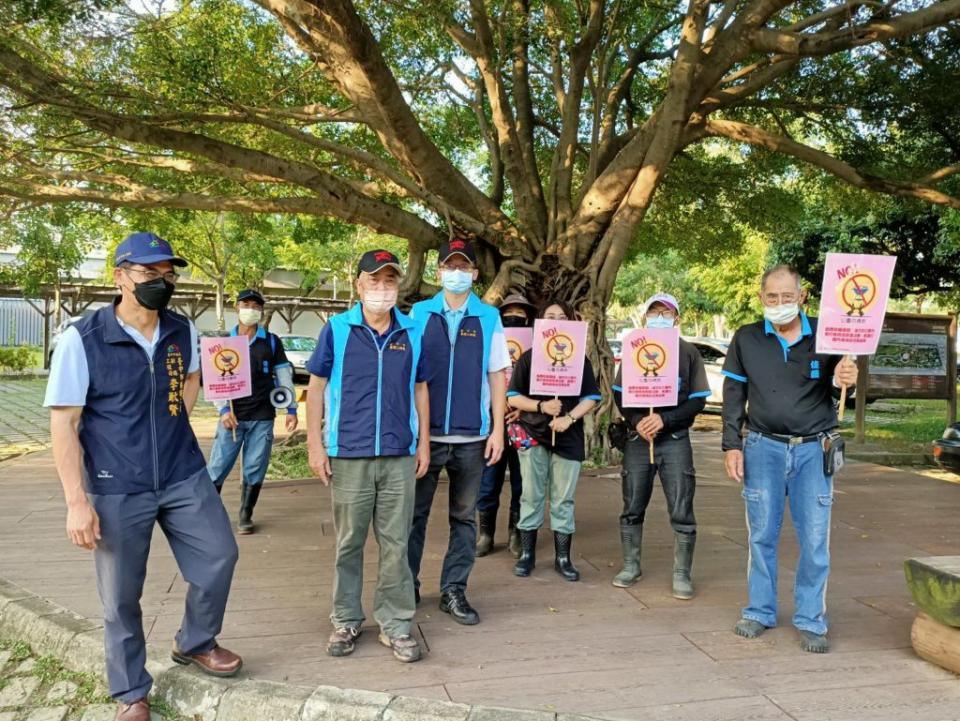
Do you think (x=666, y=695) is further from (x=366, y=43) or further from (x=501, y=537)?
(x=366, y=43)

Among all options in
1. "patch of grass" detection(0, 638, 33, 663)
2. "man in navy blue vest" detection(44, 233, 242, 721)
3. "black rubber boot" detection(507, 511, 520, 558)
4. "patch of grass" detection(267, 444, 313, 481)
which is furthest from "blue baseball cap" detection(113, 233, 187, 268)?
"patch of grass" detection(267, 444, 313, 481)

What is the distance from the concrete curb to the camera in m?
3.40

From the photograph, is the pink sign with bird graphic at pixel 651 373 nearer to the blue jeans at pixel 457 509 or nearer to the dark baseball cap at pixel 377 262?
the blue jeans at pixel 457 509

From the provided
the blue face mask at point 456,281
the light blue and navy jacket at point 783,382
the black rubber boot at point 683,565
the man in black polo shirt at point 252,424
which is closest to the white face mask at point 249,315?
the man in black polo shirt at point 252,424

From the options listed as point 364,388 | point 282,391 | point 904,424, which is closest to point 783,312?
point 364,388

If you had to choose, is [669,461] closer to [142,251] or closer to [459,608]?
[459,608]

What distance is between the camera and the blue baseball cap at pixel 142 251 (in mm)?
3582

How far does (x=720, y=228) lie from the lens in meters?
16.8

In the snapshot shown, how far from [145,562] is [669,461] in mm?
3181

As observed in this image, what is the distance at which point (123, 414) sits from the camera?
11.5ft

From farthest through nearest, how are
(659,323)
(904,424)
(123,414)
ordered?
(904,424), (659,323), (123,414)

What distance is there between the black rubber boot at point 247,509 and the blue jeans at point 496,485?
1.98m

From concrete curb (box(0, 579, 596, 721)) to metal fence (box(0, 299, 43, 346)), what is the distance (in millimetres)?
33123

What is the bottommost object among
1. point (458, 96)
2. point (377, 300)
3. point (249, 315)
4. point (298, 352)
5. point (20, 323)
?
point (298, 352)
